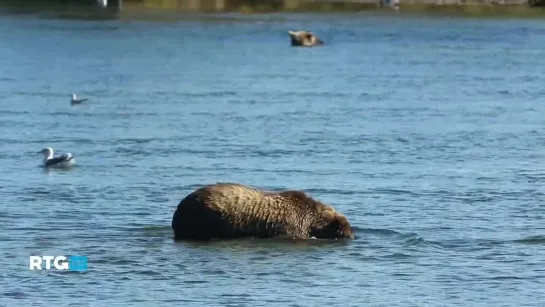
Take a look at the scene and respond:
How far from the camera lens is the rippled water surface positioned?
15.4 meters

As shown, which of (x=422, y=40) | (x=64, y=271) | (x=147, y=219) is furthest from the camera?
(x=422, y=40)

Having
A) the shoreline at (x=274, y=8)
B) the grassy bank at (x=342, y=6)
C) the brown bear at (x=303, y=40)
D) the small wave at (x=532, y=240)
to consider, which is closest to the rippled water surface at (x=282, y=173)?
the small wave at (x=532, y=240)

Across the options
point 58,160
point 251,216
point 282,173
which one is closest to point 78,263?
point 251,216

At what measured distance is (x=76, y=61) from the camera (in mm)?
46562

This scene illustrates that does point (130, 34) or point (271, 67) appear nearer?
point (271, 67)

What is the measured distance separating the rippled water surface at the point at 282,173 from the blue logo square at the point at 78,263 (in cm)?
20

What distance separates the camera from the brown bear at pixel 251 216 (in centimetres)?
1689

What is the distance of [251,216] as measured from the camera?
17062 millimetres

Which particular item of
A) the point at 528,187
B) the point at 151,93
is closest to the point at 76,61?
the point at 151,93

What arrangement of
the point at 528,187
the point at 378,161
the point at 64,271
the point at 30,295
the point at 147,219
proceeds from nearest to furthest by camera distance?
the point at 30,295, the point at 64,271, the point at 147,219, the point at 528,187, the point at 378,161

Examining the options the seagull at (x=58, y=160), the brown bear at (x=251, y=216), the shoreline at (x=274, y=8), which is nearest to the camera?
the brown bear at (x=251, y=216)

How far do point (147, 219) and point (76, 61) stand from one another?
2872cm

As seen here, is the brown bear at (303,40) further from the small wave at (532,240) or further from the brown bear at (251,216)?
the brown bear at (251,216)

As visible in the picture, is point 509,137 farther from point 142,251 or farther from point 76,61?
point 76,61
